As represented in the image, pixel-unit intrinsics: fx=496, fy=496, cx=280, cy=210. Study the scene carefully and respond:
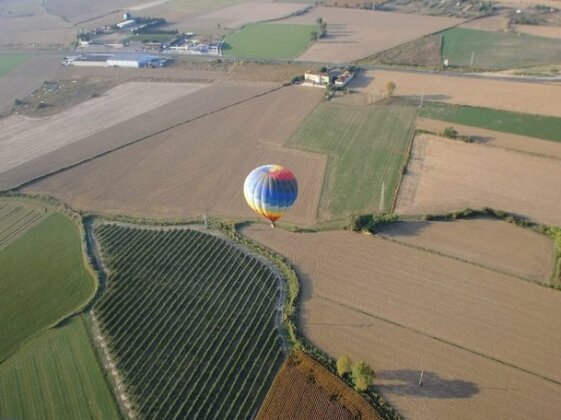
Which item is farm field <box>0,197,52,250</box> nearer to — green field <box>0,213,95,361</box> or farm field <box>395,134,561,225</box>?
green field <box>0,213,95,361</box>

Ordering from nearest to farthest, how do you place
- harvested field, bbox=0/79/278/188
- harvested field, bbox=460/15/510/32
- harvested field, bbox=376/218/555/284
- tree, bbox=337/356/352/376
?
tree, bbox=337/356/352/376
harvested field, bbox=376/218/555/284
harvested field, bbox=0/79/278/188
harvested field, bbox=460/15/510/32

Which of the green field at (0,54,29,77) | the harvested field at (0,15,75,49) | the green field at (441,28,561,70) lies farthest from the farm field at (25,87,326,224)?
the harvested field at (0,15,75,49)

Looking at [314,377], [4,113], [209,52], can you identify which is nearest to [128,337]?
[314,377]

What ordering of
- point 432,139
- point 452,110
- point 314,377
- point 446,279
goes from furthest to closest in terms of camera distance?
1. point 452,110
2. point 432,139
3. point 446,279
4. point 314,377

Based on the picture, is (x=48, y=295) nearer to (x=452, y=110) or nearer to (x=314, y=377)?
(x=314, y=377)

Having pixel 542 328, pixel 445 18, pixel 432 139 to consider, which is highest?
pixel 445 18

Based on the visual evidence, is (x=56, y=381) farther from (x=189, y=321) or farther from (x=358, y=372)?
(x=358, y=372)
